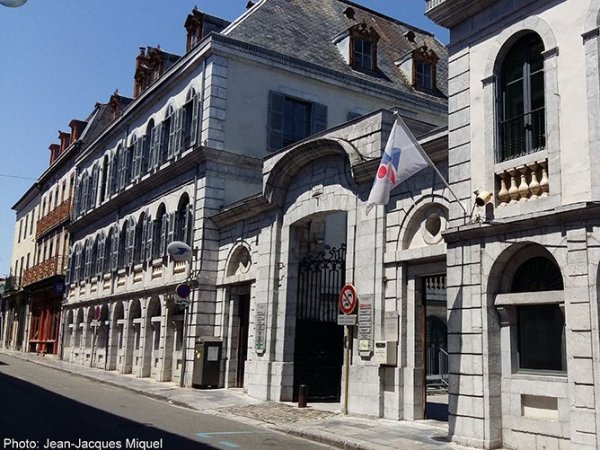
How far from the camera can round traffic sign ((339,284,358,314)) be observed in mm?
13500

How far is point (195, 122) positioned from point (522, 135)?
13.1 meters

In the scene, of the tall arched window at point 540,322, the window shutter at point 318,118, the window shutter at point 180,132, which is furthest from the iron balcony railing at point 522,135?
the window shutter at point 180,132

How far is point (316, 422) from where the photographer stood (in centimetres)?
1274

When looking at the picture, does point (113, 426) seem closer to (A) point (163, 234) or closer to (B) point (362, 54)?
(A) point (163, 234)

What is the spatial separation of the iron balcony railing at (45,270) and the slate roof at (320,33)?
20540mm

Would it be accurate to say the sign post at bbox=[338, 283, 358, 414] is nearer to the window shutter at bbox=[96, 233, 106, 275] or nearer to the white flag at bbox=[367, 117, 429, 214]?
the white flag at bbox=[367, 117, 429, 214]

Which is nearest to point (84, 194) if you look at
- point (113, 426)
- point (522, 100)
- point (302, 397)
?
point (302, 397)

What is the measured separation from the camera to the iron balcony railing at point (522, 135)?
9.91 metres

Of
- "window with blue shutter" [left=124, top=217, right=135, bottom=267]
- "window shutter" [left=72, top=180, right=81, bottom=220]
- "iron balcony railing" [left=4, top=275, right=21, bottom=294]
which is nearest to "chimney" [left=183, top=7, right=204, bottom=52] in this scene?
"window with blue shutter" [left=124, top=217, right=135, bottom=267]

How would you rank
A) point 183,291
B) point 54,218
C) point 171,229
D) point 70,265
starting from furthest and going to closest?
point 54,218 → point 70,265 → point 171,229 → point 183,291

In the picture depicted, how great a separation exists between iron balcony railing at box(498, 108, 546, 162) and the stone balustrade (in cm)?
27

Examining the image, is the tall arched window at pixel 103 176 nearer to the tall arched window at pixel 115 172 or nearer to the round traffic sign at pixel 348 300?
the tall arched window at pixel 115 172

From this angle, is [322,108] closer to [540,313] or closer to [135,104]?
→ [135,104]

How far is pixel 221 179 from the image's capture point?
67.7ft
